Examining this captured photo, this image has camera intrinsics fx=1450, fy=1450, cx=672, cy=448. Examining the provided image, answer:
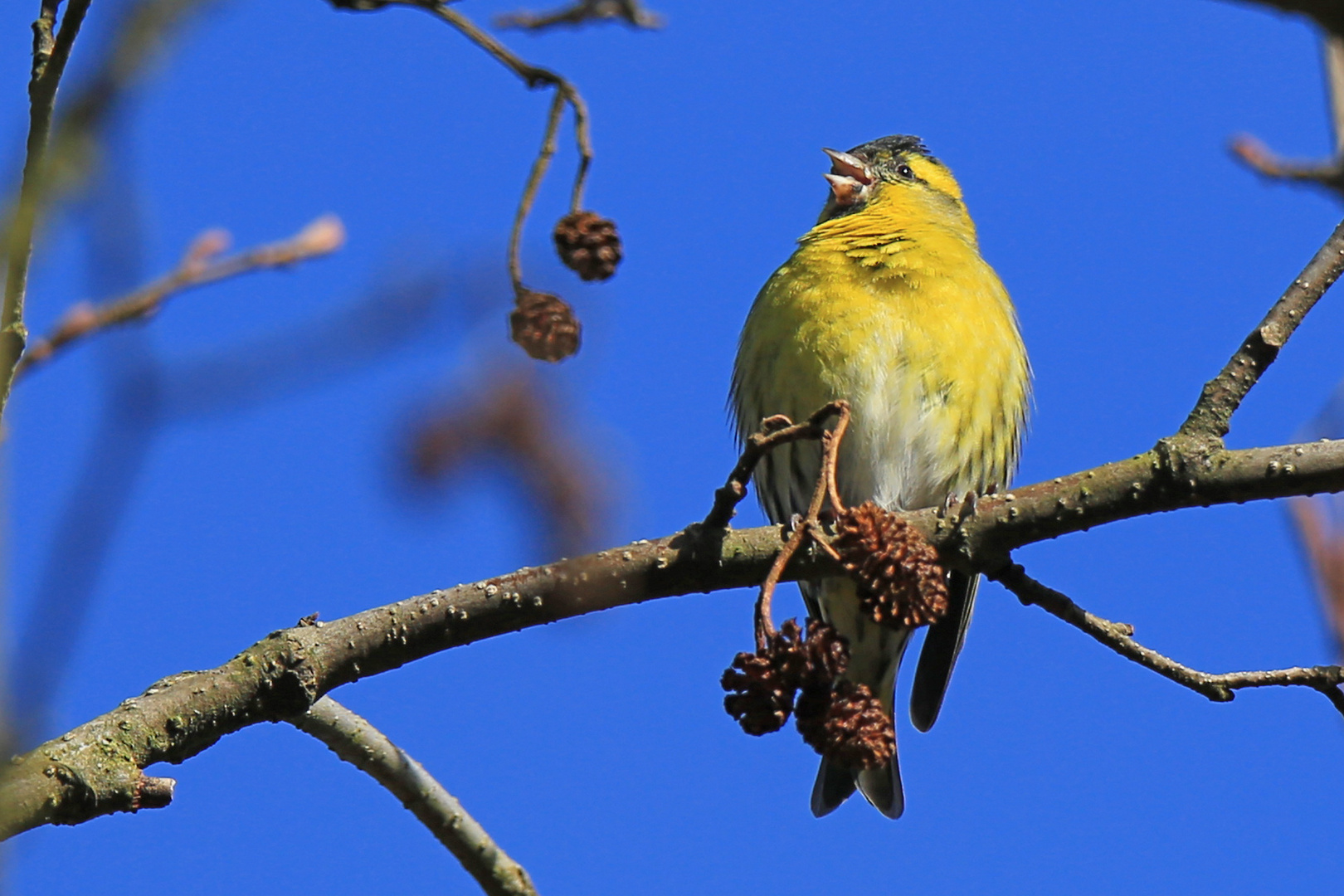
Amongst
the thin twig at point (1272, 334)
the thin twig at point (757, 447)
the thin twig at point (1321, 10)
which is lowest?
the thin twig at point (1321, 10)

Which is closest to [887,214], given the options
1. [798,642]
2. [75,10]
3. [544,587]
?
[544,587]

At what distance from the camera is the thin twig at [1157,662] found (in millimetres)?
3090

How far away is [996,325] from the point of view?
5109mm

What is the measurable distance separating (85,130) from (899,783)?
14.9ft

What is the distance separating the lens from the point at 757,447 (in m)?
2.54

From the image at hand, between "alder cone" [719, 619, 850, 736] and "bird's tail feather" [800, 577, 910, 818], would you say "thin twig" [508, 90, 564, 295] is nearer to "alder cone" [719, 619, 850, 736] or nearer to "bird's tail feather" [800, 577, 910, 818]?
"alder cone" [719, 619, 850, 736]

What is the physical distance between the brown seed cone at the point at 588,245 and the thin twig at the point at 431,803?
1647mm

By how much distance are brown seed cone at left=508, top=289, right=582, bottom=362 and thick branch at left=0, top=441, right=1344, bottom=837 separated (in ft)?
3.38

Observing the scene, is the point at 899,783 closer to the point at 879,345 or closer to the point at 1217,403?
the point at 879,345

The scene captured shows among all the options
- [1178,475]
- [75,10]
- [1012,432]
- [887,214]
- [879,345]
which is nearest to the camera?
[75,10]

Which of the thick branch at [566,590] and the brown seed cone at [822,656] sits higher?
the thick branch at [566,590]

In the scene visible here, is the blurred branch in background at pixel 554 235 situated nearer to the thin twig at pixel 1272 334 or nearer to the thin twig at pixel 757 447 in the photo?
the thin twig at pixel 757 447

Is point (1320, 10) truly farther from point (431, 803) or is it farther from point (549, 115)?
point (431, 803)

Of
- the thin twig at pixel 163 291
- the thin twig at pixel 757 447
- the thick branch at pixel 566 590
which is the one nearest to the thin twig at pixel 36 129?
the thin twig at pixel 163 291
